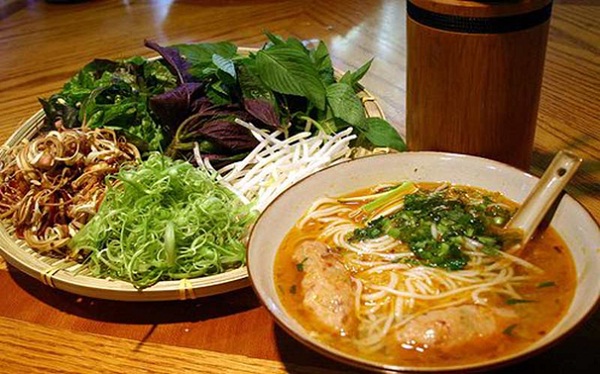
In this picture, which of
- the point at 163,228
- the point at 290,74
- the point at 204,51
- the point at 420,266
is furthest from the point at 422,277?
the point at 204,51

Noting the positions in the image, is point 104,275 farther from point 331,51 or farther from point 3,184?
point 331,51

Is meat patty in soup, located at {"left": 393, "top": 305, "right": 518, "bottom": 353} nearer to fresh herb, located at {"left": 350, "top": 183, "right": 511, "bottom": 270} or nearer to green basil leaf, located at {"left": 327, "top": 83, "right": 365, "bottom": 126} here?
fresh herb, located at {"left": 350, "top": 183, "right": 511, "bottom": 270}

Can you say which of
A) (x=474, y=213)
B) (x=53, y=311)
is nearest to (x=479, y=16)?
(x=474, y=213)

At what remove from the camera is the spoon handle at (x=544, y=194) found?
4.28ft

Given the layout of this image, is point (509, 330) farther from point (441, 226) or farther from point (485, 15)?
point (485, 15)

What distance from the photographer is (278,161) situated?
187 cm

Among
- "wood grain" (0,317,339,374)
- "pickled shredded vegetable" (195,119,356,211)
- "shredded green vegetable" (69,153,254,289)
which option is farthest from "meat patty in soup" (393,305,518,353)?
"pickled shredded vegetable" (195,119,356,211)

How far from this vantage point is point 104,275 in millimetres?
1501

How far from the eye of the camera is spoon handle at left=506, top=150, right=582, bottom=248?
1304 mm

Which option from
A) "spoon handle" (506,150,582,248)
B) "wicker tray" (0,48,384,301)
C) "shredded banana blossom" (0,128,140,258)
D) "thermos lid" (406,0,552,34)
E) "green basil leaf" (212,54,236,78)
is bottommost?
"wicker tray" (0,48,384,301)

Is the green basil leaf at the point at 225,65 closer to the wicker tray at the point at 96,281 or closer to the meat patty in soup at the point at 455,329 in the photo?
the wicker tray at the point at 96,281

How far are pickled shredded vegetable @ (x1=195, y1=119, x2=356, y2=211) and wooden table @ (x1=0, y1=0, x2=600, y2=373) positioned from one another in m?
0.32

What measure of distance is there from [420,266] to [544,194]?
0.30 m

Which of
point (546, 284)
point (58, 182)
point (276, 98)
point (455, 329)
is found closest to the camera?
point (455, 329)
